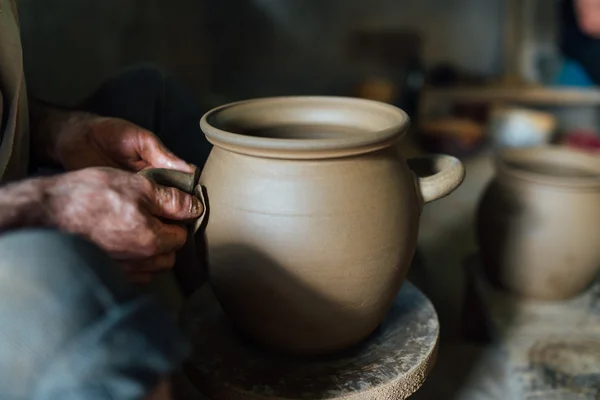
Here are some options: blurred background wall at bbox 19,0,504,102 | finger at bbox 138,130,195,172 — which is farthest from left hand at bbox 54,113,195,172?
blurred background wall at bbox 19,0,504,102

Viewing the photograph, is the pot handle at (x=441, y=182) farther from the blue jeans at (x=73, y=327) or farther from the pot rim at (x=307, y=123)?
the blue jeans at (x=73, y=327)

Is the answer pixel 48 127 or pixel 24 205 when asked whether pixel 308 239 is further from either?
pixel 48 127

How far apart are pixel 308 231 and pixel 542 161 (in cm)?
97

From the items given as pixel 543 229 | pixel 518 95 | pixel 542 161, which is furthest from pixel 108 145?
pixel 518 95

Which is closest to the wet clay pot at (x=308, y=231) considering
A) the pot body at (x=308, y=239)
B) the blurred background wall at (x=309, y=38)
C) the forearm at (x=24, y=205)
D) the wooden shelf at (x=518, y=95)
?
the pot body at (x=308, y=239)

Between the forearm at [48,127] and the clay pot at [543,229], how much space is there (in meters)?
0.99

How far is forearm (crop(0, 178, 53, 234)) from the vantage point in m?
0.73

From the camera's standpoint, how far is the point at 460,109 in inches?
129

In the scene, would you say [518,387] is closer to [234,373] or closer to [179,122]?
[234,373]

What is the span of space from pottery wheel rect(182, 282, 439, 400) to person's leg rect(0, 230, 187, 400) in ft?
1.01

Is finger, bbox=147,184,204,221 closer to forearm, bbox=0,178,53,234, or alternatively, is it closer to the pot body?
the pot body

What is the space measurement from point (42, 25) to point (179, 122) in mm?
776

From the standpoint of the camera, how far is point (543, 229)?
1393mm

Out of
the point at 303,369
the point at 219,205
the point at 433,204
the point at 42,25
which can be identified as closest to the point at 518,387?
the point at 303,369
